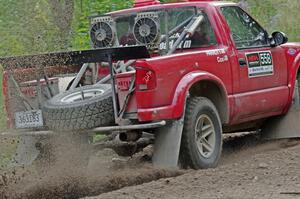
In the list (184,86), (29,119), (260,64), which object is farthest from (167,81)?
(260,64)

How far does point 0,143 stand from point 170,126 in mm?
1980

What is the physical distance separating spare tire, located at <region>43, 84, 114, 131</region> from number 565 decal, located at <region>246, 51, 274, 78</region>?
202cm

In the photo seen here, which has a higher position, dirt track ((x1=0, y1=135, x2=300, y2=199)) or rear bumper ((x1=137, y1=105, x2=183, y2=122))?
rear bumper ((x1=137, y1=105, x2=183, y2=122))

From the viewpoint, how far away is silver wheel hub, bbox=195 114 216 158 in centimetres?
817

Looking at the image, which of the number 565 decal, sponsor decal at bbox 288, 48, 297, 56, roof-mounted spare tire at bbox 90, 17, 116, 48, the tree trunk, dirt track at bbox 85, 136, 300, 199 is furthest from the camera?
the tree trunk

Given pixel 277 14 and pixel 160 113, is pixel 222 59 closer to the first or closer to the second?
pixel 160 113

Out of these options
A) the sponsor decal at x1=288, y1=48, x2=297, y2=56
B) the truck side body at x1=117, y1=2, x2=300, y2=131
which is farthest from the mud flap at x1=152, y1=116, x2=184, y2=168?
the sponsor decal at x1=288, y1=48, x2=297, y2=56

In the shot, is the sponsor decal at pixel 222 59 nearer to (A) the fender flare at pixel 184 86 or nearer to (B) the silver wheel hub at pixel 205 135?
(A) the fender flare at pixel 184 86

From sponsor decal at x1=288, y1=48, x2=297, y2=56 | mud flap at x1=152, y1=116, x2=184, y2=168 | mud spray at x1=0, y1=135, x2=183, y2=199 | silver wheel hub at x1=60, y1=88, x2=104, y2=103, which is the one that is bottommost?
mud spray at x1=0, y1=135, x2=183, y2=199

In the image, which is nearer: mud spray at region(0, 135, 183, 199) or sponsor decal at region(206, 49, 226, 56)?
mud spray at region(0, 135, 183, 199)

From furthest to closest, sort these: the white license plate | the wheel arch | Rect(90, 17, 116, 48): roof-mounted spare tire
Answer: Rect(90, 17, 116, 48): roof-mounted spare tire < the wheel arch < the white license plate

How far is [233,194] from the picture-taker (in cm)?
659

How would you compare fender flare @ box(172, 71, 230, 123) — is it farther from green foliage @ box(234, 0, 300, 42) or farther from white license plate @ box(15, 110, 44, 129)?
green foliage @ box(234, 0, 300, 42)

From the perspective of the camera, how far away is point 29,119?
8.09 meters
